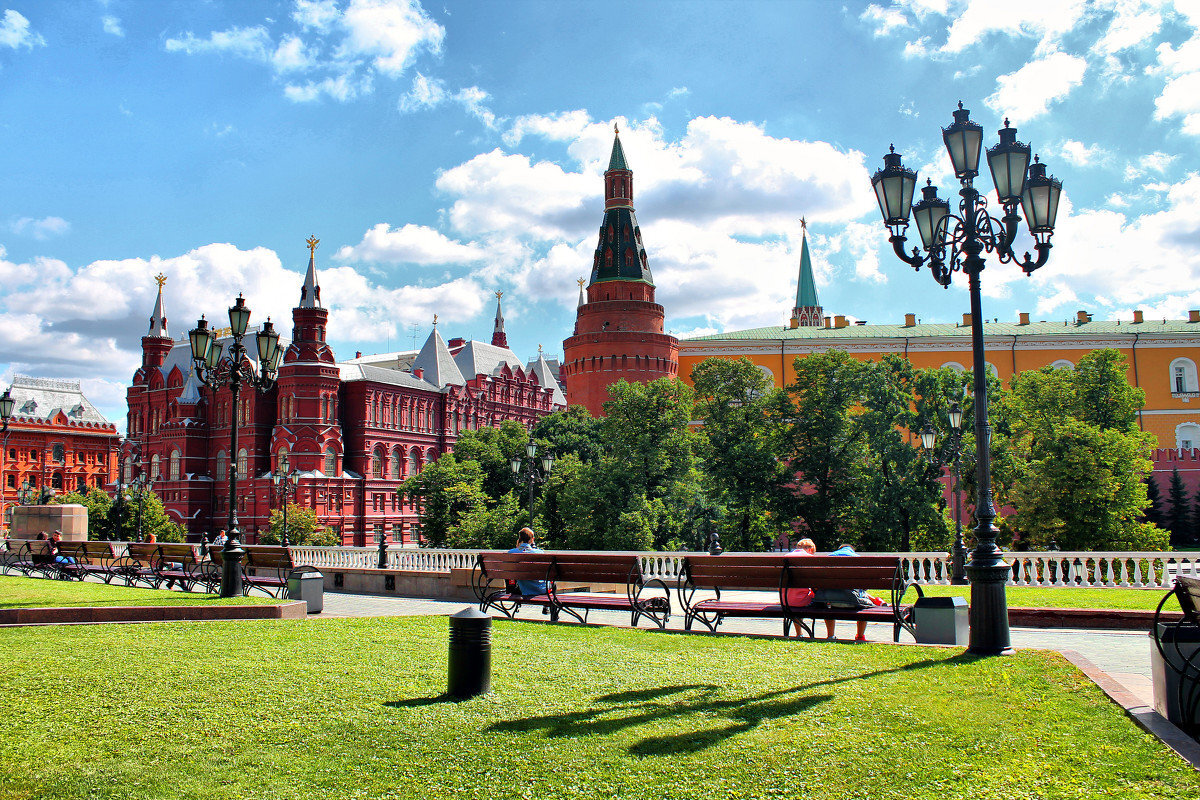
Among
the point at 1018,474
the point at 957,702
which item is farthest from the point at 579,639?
the point at 1018,474

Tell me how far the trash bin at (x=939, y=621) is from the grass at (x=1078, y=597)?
3.67 meters

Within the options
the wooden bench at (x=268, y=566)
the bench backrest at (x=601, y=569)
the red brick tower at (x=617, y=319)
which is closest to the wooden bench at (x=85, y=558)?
the wooden bench at (x=268, y=566)

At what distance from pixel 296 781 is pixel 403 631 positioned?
5.29 metres

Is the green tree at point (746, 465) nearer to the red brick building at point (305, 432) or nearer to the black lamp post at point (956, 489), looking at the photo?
the black lamp post at point (956, 489)

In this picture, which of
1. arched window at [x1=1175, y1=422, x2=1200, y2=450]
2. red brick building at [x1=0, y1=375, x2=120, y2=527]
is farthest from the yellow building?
red brick building at [x1=0, y1=375, x2=120, y2=527]

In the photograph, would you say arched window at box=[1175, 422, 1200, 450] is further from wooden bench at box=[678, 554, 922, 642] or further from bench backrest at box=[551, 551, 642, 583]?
bench backrest at box=[551, 551, 642, 583]

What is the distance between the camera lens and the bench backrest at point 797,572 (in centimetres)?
868

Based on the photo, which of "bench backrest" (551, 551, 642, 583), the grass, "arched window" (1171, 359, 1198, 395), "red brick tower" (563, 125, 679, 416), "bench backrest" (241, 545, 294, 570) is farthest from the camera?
"arched window" (1171, 359, 1198, 395)

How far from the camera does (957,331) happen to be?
65.6m

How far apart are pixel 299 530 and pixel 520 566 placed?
46553 millimetres

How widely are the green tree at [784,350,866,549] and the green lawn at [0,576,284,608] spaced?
23482 millimetres

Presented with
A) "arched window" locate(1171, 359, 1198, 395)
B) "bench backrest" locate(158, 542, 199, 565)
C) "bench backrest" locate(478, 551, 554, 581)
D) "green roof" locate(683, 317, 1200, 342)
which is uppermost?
"green roof" locate(683, 317, 1200, 342)

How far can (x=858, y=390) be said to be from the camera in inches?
1368

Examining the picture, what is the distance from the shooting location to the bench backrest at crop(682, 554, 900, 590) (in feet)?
28.5
